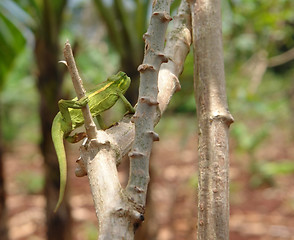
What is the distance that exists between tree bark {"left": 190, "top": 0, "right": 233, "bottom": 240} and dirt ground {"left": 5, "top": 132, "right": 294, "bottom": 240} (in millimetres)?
1680

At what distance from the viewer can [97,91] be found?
3.14ft

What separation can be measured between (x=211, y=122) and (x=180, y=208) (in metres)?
3.43

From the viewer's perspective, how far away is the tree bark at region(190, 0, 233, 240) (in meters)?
0.66

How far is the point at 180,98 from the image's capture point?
285 cm

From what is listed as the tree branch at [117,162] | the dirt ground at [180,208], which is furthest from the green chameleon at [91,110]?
the dirt ground at [180,208]

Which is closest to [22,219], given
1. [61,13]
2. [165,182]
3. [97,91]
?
[165,182]

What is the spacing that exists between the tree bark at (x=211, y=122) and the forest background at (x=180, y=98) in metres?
0.64

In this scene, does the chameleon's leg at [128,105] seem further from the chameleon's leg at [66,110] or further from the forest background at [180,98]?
the forest background at [180,98]

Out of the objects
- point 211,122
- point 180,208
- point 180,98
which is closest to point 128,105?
point 211,122

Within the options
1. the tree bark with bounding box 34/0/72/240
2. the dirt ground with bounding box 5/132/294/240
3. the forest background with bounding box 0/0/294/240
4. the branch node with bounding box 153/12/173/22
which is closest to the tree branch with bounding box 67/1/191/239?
the branch node with bounding box 153/12/173/22

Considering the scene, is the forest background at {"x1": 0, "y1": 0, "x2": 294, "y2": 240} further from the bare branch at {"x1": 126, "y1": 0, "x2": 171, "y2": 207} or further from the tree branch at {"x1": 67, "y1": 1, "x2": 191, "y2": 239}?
the bare branch at {"x1": 126, "y1": 0, "x2": 171, "y2": 207}

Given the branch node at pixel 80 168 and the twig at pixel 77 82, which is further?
the branch node at pixel 80 168

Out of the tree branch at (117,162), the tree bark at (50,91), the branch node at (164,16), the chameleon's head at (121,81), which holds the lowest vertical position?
the tree branch at (117,162)

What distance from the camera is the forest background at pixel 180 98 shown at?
2.30 metres
